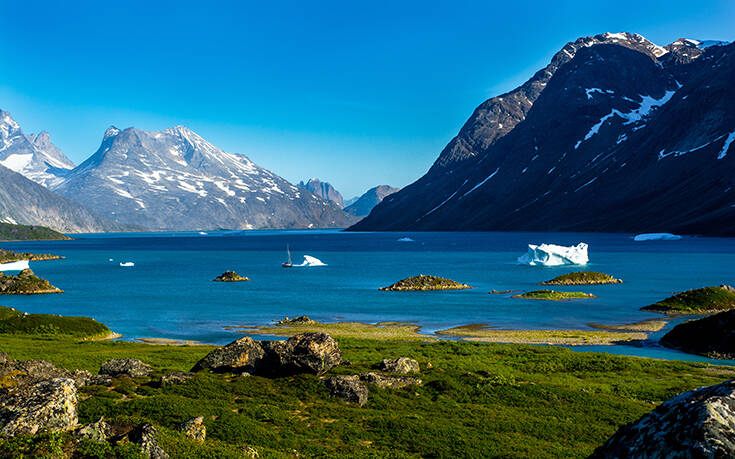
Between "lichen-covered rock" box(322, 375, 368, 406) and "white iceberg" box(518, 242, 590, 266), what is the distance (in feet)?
445

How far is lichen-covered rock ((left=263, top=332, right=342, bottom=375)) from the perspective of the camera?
33.1 meters

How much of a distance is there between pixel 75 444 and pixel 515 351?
3901 cm

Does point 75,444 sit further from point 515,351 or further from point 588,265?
point 588,265

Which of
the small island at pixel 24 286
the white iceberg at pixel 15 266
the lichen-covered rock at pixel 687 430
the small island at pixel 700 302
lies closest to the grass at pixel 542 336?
the small island at pixel 700 302

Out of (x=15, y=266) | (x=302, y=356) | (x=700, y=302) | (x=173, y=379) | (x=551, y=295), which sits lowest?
(x=551, y=295)

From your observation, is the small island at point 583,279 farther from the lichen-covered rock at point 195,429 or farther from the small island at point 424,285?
the lichen-covered rock at point 195,429

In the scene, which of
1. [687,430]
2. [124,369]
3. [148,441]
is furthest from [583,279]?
[148,441]

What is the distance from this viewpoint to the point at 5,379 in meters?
26.5

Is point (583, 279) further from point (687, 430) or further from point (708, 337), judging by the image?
point (687, 430)

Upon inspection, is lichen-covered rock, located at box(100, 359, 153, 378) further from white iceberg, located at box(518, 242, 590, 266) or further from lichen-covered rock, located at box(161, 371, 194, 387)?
white iceberg, located at box(518, 242, 590, 266)

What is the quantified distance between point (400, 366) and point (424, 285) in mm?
76807

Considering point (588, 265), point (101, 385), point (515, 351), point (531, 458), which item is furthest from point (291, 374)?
point (588, 265)

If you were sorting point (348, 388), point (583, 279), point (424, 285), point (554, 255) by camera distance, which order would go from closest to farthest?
point (348, 388) < point (424, 285) < point (583, 279) < point (554, 255)

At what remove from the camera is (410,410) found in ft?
93.7
